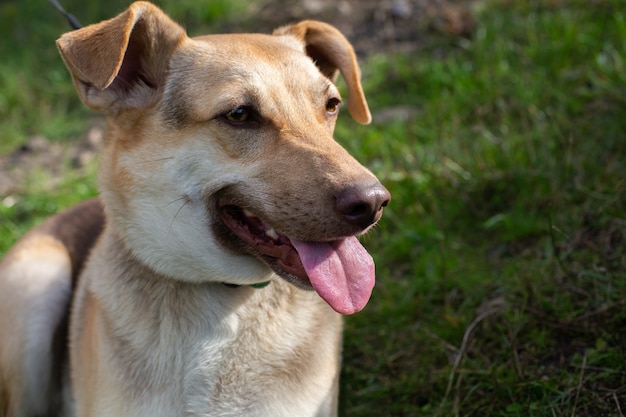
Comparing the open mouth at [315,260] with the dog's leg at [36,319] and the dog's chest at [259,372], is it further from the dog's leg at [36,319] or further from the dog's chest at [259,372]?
the dog's leg at [36,319]

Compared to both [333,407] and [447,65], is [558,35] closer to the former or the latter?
[447,65]

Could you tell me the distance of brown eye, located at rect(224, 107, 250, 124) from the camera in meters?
2.95

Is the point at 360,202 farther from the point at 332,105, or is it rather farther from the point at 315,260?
the point at 332,105

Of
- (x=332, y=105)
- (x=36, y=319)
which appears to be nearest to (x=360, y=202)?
(x=332, y=105)

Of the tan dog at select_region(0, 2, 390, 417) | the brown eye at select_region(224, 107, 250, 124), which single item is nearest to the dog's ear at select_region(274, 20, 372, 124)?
the tan dog at select_region(0, 2, 390, 417)

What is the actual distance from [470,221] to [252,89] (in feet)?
6.91

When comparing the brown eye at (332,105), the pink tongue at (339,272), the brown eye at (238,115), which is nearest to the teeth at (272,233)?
the pink tongue at (339,272)

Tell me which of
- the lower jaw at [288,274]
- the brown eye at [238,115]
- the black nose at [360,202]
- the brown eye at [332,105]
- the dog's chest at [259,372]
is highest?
the brown eye at [238,115]

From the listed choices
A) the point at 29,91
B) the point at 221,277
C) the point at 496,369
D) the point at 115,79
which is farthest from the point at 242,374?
the point at 29,91

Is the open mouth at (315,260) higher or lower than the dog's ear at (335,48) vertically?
lower

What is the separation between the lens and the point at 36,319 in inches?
153

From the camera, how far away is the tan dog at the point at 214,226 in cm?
282

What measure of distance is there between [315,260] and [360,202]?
330 millimetres

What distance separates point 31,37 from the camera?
27.9 ft
